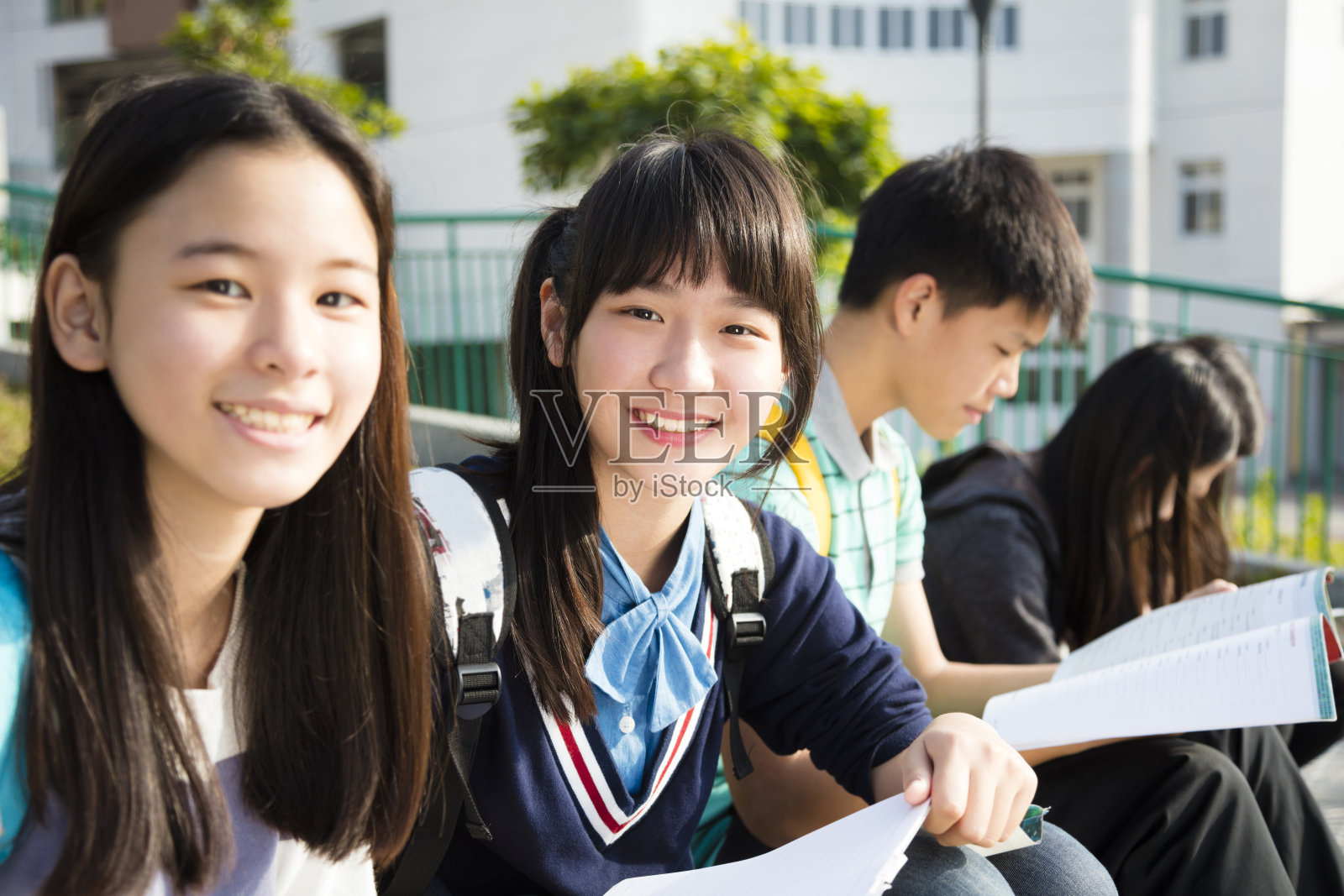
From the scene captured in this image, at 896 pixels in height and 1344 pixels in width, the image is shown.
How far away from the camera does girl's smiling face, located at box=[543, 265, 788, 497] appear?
1.41m

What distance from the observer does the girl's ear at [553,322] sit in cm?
153

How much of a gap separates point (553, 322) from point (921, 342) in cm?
94

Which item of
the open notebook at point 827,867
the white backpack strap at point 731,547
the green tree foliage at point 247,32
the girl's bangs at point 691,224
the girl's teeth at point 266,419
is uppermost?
the green tree foliage at point 247,32

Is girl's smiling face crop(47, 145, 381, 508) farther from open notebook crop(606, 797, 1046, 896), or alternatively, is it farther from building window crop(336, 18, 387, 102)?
building window crop(336, 18, 387, 102)

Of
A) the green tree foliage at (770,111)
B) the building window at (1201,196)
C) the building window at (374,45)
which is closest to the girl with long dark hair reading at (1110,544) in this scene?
the green tree foliage at (770,111)

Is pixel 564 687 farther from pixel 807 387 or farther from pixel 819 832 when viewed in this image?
pixel 807 387

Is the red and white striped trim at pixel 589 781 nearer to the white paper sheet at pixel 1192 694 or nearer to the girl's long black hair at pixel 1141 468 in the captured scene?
the white paper sheet at pixel 1192 694

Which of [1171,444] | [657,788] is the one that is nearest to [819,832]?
[657,788]

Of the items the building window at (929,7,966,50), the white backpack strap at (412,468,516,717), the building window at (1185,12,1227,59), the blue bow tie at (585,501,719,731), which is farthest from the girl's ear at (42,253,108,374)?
the building window at (1185,12,1227,59)

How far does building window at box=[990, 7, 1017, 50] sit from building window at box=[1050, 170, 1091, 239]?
2.04 metres

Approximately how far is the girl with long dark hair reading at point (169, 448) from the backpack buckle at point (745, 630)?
60cm

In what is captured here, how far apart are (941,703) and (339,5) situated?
52.8 ft

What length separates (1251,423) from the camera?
2496 millimetres

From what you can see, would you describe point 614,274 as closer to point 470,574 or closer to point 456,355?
point 470,574
